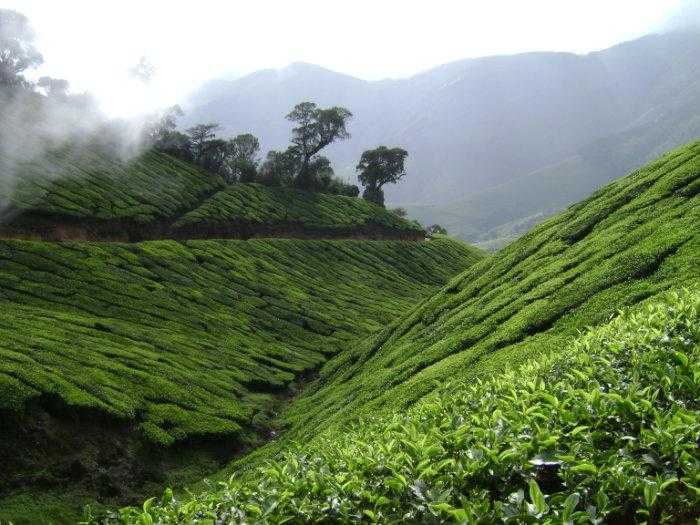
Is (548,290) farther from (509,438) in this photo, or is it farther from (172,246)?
(172,246)

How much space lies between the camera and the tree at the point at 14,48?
103 meters

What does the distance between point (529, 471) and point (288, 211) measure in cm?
7935

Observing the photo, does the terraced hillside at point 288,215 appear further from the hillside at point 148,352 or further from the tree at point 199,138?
the tree at point 199,138

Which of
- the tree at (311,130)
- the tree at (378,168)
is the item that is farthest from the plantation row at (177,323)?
the tree at (378,168)

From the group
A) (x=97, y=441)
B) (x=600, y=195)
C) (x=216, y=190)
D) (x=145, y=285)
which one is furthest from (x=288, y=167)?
(x=97, y=441)

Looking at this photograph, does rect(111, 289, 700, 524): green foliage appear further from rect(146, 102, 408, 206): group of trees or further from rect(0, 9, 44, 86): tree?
rect(0, 9, 44, 86): tree

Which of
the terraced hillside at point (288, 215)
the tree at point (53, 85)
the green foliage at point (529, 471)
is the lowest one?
the green foliage at point (529, 471)

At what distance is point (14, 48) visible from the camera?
10581cm

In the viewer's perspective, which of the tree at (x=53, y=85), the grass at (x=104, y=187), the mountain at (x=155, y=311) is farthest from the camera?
the tree at (x=53, y=85)

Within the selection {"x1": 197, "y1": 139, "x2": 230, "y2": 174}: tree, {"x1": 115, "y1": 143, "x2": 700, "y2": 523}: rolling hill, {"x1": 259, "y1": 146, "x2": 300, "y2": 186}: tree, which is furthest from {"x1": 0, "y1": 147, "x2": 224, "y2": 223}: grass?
{"x1": 115, "y1": 143, "x2": 700, "y2": 523}: rolling hill

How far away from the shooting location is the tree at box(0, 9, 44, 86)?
10346cm

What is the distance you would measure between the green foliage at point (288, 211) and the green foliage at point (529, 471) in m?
61.8

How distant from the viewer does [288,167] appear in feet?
350

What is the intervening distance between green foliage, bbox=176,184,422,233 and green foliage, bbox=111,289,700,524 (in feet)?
203
